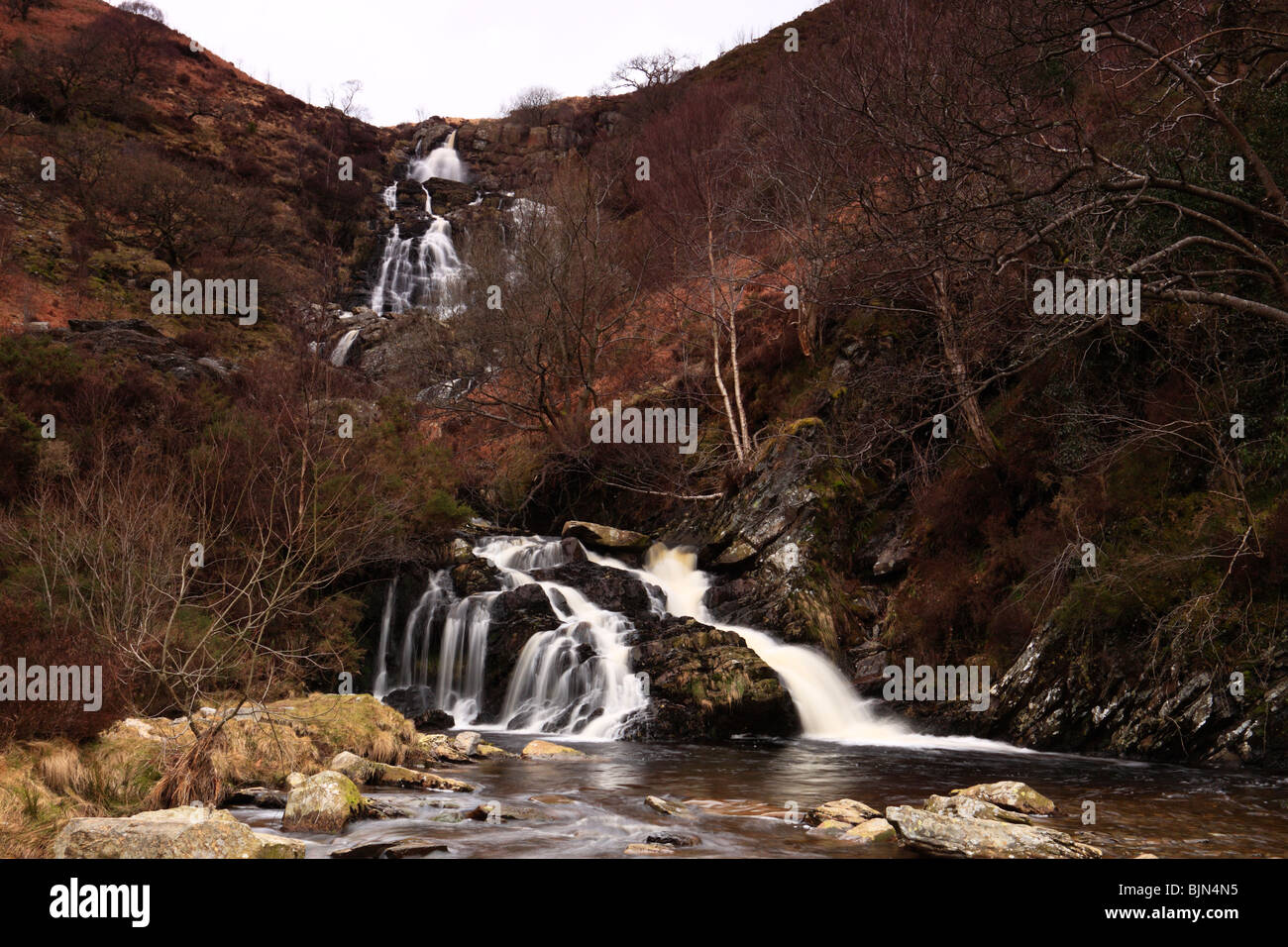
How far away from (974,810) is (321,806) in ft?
20.2

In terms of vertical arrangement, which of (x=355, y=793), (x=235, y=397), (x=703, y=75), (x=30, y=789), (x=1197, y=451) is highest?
(x=703, y=75)

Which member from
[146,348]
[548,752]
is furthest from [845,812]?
[146,348]

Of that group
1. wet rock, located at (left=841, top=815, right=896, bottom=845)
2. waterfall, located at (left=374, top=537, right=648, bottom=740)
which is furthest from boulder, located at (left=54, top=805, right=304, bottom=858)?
waterfall, located at (left=374, top=537, right=648, bottom=740)

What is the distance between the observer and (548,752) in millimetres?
12117

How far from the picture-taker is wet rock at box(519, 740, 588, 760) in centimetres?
1193

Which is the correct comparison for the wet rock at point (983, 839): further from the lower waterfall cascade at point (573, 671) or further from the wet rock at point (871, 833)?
the lower waterfall cascade at point (573, 671)

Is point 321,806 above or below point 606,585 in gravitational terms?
below

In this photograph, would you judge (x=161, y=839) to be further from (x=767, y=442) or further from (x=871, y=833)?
(x=767, y=442)

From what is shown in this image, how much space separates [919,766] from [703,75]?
45333 millimetres

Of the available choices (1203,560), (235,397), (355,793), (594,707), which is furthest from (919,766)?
(235,397)

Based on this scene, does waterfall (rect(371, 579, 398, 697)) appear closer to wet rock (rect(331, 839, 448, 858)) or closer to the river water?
the river water

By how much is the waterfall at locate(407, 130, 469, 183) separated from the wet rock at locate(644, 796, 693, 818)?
55314 millimetres
